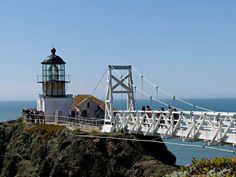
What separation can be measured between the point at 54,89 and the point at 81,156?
1223cm

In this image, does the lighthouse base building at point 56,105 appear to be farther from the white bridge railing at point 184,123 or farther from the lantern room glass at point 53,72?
the white bridge railing at point 184,123

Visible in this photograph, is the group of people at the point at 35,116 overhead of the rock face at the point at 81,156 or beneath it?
overhead

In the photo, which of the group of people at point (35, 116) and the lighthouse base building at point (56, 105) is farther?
the lighthouse base building at point (56, 105)

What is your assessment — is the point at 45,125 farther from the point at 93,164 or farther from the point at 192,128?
the point at 192,128

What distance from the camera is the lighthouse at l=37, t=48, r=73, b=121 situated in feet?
122

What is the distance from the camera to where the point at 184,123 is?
21.6 metres

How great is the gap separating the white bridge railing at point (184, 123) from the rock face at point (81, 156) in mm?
A: 1200

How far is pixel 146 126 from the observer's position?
24.3 m

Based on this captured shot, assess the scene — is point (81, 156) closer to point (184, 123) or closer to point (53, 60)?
point (184, 123)

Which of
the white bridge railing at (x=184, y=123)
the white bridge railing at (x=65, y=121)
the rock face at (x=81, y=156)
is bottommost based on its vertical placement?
the rock face at (x=81, y=156)

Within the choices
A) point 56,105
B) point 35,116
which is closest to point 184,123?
point 35,116

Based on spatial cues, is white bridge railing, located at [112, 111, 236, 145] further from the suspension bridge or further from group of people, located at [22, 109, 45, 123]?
group of people, located at [22, 109, 45, 123]

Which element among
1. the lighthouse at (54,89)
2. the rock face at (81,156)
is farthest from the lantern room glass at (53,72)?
the rock face at (81,156)

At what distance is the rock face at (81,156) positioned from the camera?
82.8 feet
